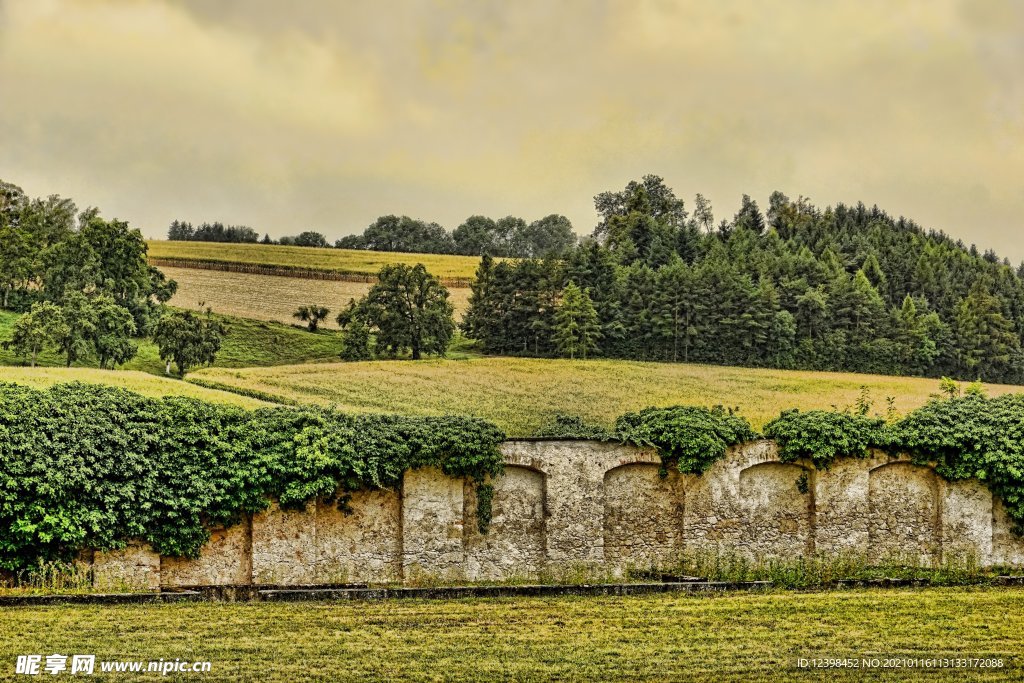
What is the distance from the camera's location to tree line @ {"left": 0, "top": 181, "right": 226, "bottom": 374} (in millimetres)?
41062

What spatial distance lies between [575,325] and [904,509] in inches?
870

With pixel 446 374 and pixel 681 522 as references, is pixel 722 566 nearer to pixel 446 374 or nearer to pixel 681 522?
pixel 681 522

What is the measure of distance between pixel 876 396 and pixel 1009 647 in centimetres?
2982

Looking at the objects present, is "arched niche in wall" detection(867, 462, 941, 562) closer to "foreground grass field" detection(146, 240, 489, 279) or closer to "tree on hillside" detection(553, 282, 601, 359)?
"tree on hillside" detection(553, 282, 601, 359)

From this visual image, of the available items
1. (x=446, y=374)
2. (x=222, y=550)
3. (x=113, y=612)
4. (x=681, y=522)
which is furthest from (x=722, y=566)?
(x=446, y=374)

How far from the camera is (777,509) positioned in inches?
1048

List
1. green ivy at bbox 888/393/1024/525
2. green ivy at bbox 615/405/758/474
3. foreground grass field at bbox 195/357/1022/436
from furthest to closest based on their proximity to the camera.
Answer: foreground grass field at bbox 195/357/1022/436 < green ivy at bbox 888/393/1024/525 < green ivy at bbox 615/405/758/474

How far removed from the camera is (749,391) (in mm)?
46438

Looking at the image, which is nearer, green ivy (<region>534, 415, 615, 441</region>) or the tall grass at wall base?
the tall grass at wall base

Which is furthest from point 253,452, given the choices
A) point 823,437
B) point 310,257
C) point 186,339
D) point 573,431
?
point 310,257

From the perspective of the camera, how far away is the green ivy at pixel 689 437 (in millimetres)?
25797

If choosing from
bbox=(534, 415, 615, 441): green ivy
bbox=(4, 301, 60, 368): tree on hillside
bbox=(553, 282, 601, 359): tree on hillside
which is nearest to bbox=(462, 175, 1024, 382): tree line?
bbox=(553, 282, 601, 359): tree on hillside

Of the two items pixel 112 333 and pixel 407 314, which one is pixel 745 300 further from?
pixel 112 333

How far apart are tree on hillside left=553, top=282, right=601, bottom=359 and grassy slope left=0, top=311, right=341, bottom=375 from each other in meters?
8.79
